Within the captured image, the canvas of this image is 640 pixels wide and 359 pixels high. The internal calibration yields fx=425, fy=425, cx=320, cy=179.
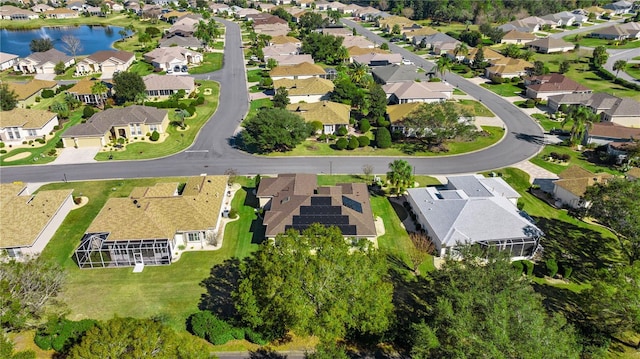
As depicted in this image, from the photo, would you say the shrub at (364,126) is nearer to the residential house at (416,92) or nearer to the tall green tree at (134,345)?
the residential house at (416,92)

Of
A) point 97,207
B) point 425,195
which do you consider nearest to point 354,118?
point 425,195

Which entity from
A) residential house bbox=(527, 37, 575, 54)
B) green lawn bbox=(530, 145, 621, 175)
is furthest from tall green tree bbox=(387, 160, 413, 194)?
residential house bbox=(527, 37, 575, 54)

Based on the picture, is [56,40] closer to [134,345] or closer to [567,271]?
[134,345]

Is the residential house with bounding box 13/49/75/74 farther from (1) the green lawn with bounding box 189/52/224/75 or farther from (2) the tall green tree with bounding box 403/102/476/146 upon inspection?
(2) the tall green tree with bounding box 403/102/476/146

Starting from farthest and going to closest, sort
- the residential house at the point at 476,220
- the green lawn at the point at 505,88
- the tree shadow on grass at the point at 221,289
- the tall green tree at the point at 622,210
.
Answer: the green lawn at the point at 505,88, the residential house at the point at 476,220, the tall green tree at the point at 622,210, the tree shadow on grass at the point at 221,289

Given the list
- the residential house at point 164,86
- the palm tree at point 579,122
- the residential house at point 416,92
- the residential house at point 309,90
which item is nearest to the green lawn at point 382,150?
the palm tree at point 579,122

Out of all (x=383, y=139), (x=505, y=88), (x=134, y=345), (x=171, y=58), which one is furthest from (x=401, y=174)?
(x=171, y=58)

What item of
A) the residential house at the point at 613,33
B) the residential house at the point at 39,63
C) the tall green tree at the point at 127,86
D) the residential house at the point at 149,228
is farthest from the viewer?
the residential house at the point at 613,33
